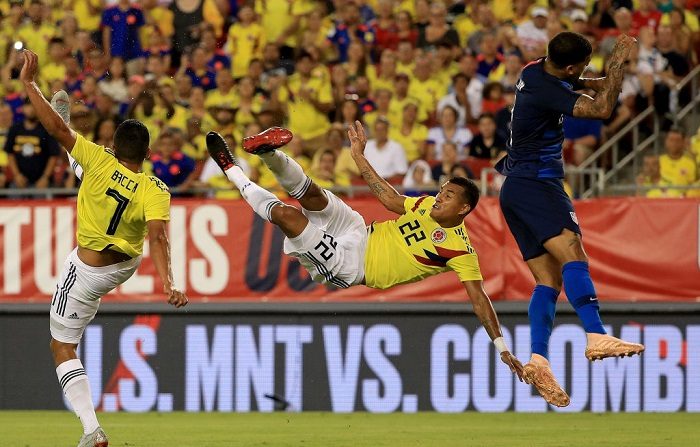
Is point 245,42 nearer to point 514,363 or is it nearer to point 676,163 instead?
point 676,163

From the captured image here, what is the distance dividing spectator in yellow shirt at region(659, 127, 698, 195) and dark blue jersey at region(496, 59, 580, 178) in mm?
5596

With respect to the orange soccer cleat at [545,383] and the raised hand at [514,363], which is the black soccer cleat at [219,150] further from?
the orange soccer cleat at [545,383]

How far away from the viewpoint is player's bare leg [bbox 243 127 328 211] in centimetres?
1116

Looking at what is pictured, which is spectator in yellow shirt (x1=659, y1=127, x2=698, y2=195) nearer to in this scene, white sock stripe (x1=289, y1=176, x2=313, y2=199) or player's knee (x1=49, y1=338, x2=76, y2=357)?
white sock stripe (x1=289, y1=176, x2=313, y2=199)

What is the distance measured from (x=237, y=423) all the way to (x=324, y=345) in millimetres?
1786

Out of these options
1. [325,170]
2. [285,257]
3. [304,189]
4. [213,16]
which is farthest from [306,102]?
[304,189]

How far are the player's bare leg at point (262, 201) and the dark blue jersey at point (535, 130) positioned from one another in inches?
64.9

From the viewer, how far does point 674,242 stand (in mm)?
15281

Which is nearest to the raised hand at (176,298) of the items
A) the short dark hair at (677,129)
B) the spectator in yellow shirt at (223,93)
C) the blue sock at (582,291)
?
the blue sock at (582,291)

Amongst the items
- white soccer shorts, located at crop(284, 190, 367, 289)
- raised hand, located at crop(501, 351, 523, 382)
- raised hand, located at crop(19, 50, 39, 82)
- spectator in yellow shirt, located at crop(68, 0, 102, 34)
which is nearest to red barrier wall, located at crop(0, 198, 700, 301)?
white soccer shorts, located at crop(284, 190, 367, 289)

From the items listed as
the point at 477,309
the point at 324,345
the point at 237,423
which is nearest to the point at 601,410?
the point at 324,345

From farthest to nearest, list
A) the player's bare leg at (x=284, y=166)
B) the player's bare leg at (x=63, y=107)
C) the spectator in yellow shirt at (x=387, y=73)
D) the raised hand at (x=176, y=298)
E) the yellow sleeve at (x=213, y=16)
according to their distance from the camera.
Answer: the yellow sleeve at (x=213, y=16), the spectator in yellow shirt at (x=387, y=73), the player's bare leg at (x=63, y=107), the player's bare leg at (x=284, y=166), the raised hand at (x=176, y=298)

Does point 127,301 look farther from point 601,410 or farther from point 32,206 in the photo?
point 601,410

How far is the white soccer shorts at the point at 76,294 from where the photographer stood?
11133 mm
